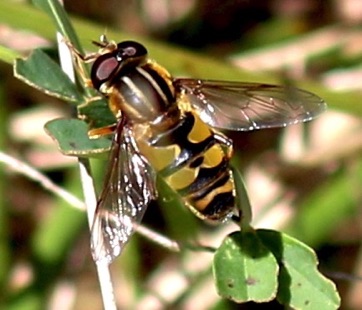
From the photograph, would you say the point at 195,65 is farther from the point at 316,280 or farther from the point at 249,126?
the point at 316,280

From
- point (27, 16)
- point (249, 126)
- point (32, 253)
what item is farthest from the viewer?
point (32, 253)

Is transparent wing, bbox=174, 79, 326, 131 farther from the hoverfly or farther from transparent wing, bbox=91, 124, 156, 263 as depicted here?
transparent wing, bbox=91, 124, 156, 263

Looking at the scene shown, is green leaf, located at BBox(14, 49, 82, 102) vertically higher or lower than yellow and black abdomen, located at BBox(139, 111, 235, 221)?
higher

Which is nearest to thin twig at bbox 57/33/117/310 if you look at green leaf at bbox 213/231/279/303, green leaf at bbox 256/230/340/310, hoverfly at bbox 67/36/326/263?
hoverfly at bbox 67/36/326/263

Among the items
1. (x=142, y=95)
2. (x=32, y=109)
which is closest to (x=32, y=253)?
(x=32, y=109)

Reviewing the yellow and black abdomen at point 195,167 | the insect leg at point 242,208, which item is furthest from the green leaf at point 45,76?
the insect leg at point 242,208

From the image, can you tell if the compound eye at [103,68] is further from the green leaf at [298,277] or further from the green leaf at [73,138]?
the green leaf at [298,277]

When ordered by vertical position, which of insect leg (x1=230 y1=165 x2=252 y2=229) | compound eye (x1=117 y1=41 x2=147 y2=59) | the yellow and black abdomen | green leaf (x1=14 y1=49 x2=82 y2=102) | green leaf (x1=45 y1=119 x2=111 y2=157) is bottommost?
insect leg (x1=230 y1=165 x2=252 y2=229)

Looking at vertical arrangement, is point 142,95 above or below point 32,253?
above
